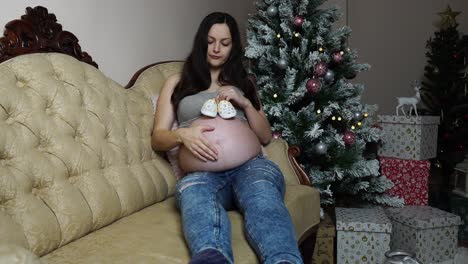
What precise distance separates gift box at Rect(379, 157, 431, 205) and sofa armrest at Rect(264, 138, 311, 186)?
3.24 ft

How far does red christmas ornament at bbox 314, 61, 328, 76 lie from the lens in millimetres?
2270

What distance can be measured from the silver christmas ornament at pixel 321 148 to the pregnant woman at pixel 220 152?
46 centimetres

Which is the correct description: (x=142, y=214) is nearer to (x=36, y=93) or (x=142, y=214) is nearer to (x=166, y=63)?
(x=36, y=93)

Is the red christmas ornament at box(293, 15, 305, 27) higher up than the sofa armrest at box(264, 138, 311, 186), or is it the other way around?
the red christmas ornament at box(293, 15, 305, 27)

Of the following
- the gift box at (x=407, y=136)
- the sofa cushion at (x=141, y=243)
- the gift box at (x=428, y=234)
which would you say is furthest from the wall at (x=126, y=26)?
the gift box at (x=428, y=234)

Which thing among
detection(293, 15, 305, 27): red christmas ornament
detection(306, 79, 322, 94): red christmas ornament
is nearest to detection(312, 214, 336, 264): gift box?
detection(306, 79, 322, 94): red christmas ornament

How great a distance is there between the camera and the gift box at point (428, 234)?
2.29 meters

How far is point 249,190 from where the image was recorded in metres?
1.35

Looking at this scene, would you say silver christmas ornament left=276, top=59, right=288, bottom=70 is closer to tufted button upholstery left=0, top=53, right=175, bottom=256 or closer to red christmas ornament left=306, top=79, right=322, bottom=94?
red christmas ornament left=306, top=79, right=322, bottom=94

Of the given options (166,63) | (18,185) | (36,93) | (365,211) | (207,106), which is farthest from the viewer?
(365,211)

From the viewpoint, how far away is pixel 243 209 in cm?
A: 133

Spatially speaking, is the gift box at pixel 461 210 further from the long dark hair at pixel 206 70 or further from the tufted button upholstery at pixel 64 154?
the tufted button upholstery at pixel 64 154

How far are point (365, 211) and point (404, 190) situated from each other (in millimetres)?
517

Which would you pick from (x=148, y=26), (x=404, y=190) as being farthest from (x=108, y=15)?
(x=404, y=190)
